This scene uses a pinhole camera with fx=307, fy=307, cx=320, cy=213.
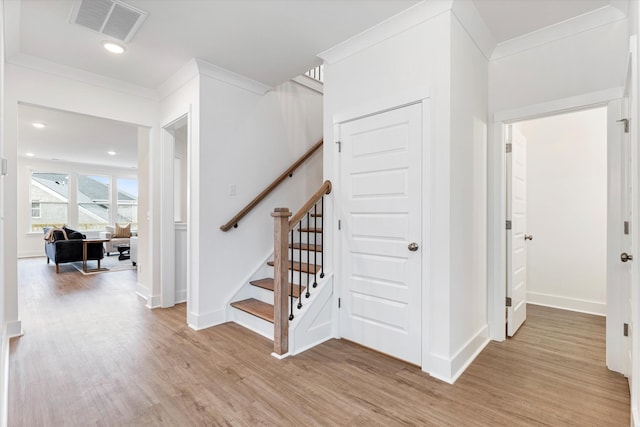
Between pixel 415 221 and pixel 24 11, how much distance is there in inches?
131

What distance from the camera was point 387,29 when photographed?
2.43m

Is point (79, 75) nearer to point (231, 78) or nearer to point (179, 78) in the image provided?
point (179, 78)

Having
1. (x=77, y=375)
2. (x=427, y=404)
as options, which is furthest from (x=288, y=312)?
(x=77, y=375)

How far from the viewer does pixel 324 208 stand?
2.93 m

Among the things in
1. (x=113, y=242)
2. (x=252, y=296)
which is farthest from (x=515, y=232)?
(x=113, y=242)

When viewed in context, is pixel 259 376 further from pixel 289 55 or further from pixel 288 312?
pixel 289 55

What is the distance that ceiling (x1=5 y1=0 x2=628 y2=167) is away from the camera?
2248mm

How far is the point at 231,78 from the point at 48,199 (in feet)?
28.6

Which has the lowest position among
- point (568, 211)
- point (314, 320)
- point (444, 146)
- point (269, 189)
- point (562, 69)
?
point (314, 320)

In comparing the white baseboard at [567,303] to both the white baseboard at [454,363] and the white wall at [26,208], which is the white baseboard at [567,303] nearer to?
the white baseboard at [454,363]

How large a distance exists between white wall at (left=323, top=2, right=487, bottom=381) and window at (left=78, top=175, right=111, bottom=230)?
9.95m

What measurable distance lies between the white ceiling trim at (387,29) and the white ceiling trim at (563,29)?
0.98m

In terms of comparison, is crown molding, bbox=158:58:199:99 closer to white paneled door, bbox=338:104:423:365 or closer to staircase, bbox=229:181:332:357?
white paneled door, bbox=338:104:423:365

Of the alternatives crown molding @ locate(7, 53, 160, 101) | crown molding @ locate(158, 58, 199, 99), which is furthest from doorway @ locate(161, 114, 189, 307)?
crown molding @ locate(7, 53, 160, 101)
